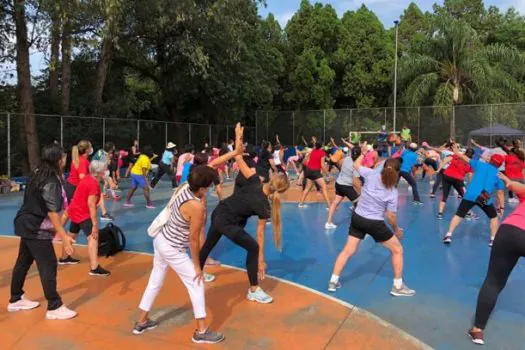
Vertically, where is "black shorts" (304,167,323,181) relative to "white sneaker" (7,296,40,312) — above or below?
above

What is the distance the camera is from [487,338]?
4543 mm

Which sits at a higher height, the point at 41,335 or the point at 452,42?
the point at 452,42

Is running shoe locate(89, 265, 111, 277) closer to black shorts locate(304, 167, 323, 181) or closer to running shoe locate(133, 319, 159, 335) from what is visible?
running shoe locate(133, 319, 159, 335)

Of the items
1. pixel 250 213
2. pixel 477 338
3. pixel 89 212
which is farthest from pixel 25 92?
pixel 477 338

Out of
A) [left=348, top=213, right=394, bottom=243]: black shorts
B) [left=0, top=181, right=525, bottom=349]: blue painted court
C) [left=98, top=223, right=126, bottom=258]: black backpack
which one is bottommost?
[left=0, top=181, right=525, bottom=349]: blue painted court

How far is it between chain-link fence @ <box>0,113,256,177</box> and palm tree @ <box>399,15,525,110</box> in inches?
502

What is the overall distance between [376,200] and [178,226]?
2.34 metres

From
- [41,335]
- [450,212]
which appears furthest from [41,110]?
[41,335]

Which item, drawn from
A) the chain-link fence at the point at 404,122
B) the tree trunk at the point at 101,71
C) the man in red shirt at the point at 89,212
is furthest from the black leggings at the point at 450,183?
the tree trunk at the point at 101,71

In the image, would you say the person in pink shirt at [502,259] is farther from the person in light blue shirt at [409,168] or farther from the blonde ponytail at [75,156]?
the person in light blue shirt at [409,168]

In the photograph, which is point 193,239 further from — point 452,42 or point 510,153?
point 452,42

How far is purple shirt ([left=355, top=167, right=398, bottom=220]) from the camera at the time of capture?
17.9 ft

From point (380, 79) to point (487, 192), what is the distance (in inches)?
1179

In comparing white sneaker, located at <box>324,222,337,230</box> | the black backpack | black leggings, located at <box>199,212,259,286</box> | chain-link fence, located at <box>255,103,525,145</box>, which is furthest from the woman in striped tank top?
chain-link fence, located at <box>255,103,525,145</box>
